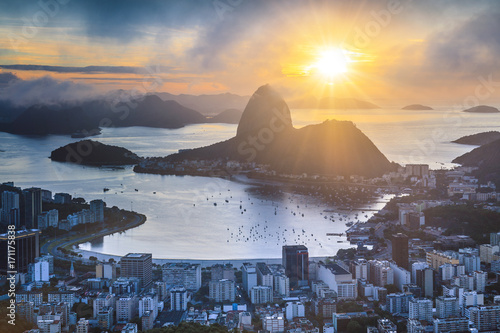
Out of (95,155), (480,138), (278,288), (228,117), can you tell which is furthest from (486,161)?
(228,117)

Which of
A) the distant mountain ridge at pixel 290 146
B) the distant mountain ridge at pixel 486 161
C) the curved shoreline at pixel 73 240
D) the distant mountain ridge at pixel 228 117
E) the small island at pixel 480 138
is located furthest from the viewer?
the distant mountain ridge at pixel 228 117

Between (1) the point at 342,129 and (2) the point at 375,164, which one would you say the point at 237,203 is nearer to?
(2) the point at 375,164

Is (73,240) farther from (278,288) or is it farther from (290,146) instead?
(290,146)

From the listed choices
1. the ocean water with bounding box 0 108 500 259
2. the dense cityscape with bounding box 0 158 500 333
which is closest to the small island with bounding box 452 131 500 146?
the ocean water with bounding box 0 108 500 259

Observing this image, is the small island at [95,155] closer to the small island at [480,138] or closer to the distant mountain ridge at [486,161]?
the distant mountain ridge at [486,161]

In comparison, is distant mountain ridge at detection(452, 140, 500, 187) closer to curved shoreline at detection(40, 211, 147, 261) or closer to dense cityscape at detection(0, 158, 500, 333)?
dense cityscape at detection(0, 158, 500, 333)

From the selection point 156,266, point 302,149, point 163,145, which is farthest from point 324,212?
point 163,145

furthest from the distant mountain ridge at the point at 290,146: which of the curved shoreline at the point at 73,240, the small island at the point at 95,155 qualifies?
the curved shoreline at the point at 73,240

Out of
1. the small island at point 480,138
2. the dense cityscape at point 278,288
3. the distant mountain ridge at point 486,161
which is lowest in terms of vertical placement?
the dense cityscape at point 278,288
